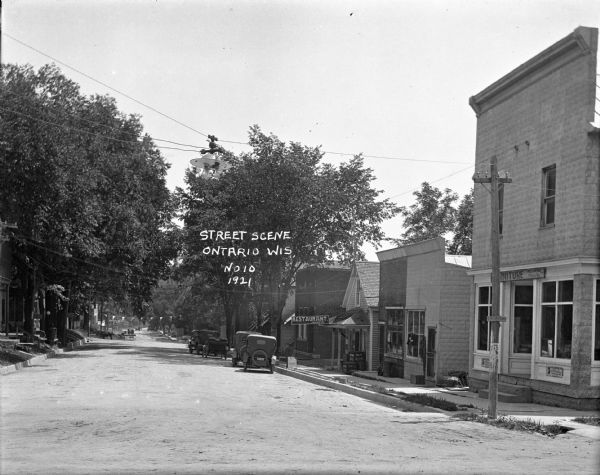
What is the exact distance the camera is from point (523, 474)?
10.4 meters

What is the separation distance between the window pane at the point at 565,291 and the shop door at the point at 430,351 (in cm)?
1037

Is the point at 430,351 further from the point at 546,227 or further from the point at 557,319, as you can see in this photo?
the point at 546,227

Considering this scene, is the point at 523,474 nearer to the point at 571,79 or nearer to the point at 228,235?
the point at 571,79

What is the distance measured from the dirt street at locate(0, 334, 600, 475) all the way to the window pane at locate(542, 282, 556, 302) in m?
5.39

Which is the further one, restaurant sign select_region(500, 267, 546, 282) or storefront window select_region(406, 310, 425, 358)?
storefront window select_region(406, 310, 425, 358)

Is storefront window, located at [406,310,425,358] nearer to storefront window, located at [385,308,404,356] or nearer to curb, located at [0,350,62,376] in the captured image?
storefront window, located at [385,308,404,356]

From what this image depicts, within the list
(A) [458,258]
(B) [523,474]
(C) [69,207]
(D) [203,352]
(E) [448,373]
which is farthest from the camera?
(D) [203,352]

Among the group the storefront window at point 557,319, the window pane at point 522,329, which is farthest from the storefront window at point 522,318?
the storefront window at point 557,319

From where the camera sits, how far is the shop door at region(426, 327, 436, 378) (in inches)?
1211

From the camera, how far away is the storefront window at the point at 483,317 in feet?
83.8

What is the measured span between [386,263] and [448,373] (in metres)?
9.00

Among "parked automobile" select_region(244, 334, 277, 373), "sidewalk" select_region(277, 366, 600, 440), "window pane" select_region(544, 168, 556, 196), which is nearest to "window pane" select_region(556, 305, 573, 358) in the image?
"sidewalk" select_region(277, 366, 600, 440)

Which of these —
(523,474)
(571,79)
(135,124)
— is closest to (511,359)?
(571,79)

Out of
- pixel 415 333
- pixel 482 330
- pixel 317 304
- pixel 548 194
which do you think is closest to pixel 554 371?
pixel 548 194
